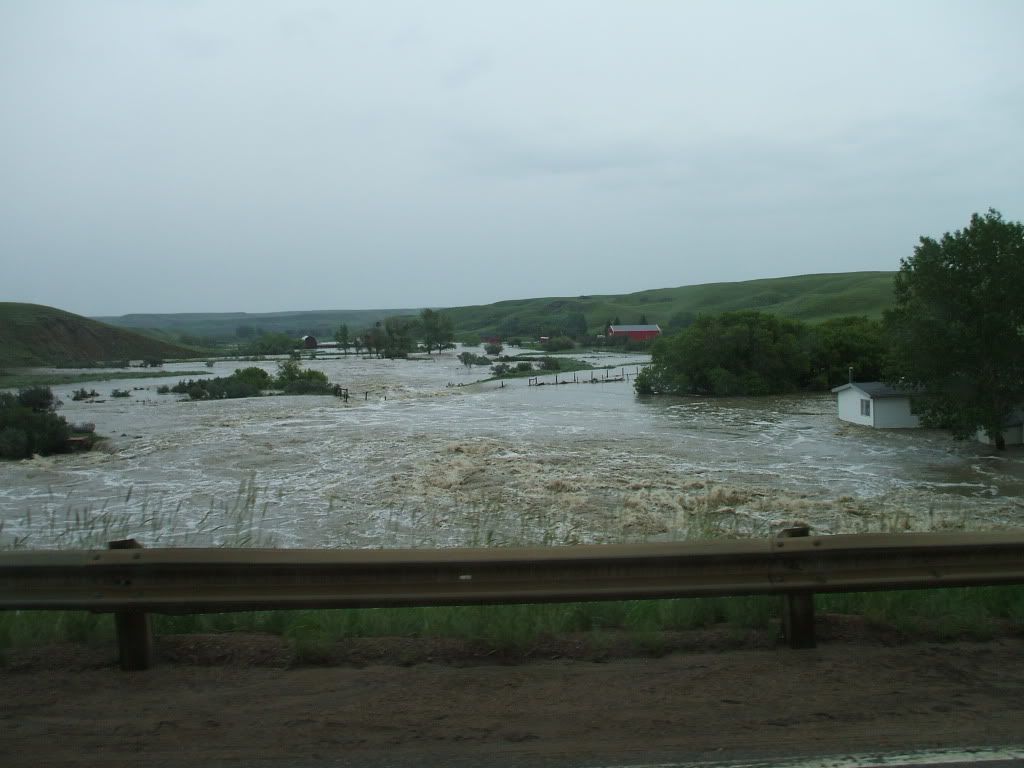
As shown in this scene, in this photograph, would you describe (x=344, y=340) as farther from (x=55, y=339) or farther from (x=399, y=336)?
(x=55, y=339)

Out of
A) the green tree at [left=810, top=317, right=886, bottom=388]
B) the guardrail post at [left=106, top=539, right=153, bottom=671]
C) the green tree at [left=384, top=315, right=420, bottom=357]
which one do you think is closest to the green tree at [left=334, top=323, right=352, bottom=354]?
the green tree at [left=384, top=315, right=420, bottom=357]

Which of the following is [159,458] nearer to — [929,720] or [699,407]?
[929,720]

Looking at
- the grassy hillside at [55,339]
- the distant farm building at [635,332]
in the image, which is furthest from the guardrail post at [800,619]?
the distant farm building at [635,332]

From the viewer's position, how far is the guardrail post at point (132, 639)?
4.80m

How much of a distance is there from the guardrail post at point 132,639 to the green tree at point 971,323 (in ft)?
108

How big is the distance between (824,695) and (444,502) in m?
14.1

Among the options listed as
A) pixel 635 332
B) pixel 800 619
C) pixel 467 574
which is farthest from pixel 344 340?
pixel 800 619

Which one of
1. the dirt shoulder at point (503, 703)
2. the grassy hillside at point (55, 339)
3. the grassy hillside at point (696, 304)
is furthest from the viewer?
the grassy hillside at point (696, 304)

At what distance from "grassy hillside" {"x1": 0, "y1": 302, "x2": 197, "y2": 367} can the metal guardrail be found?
1779 cm

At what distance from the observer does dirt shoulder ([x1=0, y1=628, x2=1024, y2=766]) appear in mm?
3900

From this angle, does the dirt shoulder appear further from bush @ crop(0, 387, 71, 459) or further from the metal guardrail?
bush @ crop(0, 387, 71, 459)

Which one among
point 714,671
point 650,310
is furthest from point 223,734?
point 650,310

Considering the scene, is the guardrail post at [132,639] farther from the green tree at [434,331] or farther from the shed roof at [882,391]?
the green tree at [434,331]

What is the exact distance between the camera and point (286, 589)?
472 cm
